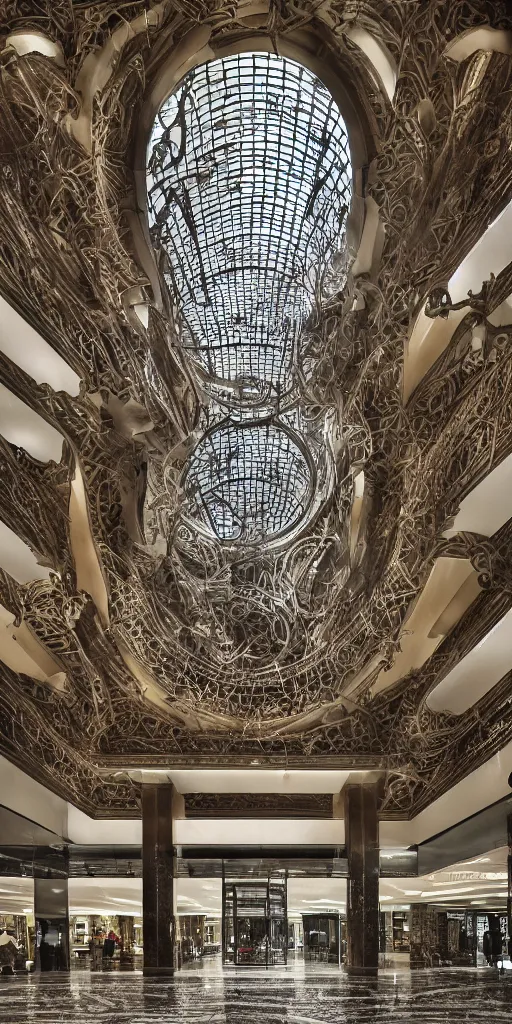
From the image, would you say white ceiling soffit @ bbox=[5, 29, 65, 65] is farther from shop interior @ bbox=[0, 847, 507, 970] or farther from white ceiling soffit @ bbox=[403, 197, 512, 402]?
shop interior @ bbox=[0, 847, 507, 970]

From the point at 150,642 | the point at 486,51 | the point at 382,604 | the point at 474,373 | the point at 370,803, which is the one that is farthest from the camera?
the point at 370,803

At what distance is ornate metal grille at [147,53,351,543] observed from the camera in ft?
28.3

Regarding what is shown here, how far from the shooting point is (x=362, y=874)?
58.4ft

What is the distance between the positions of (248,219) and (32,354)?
2502mm

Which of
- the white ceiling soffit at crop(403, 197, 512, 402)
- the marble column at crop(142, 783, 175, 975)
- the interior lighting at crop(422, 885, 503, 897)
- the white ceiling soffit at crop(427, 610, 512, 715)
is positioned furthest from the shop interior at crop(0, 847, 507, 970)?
the white ceiling soffit at crop(403, 197, 512, 402)

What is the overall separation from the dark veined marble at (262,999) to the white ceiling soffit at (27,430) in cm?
564

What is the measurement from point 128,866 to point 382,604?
28.1ft

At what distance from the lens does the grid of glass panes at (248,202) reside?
8586 mm

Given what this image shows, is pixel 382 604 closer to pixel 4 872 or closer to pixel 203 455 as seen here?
pixel 203 455

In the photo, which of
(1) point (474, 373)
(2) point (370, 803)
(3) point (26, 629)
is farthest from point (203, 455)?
(2) point (370, 803)

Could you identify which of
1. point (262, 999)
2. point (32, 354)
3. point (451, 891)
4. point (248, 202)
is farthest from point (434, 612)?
point (451, 891)

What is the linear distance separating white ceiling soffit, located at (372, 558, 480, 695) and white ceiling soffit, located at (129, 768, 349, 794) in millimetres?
3357

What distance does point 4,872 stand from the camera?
49.9 ft

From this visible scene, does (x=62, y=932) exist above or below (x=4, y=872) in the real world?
below
